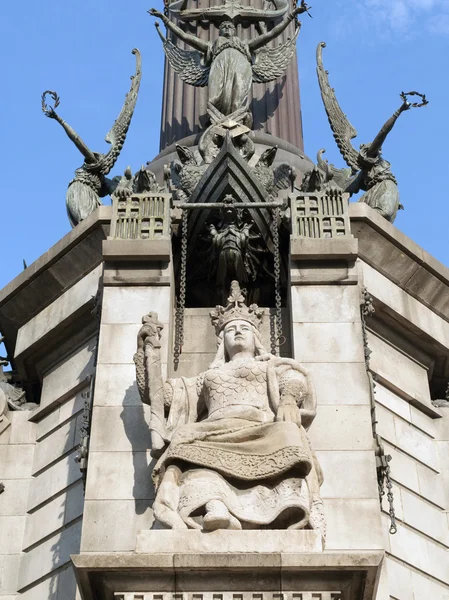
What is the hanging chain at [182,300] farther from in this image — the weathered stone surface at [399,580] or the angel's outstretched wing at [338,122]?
the angel's outstretched wing at [338,122]

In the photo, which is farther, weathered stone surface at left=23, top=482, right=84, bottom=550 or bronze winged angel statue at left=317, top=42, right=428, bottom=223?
bronze winged angel statue at left=317, top=42, right=428, bottom=223

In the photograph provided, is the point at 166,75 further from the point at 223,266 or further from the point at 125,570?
the point at 125,570

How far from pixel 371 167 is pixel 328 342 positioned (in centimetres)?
607

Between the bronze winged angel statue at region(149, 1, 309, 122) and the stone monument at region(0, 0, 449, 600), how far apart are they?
0.46ft

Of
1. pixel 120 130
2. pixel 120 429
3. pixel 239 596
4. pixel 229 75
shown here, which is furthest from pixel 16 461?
pixel 229 75

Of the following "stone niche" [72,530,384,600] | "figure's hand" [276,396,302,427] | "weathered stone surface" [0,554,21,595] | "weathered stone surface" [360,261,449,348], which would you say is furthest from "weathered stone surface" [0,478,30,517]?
"weathered stone surface" [360,261,449,348]

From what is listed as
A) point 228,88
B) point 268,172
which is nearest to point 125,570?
point 268,172

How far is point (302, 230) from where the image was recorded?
17.6 meters

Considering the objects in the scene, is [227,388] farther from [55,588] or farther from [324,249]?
[55,588]

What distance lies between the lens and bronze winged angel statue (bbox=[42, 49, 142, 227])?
21.0 metres

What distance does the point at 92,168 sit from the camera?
21.8 meters

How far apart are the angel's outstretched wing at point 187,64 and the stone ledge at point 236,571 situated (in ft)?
47.4

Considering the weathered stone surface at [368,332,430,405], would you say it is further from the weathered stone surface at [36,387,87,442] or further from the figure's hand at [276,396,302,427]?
the weathered stone surface at [36,387,87,442]

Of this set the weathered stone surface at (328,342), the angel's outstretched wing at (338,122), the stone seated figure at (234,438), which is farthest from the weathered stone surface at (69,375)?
the angel's outstretched wing at (338,122)
